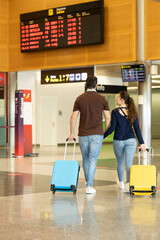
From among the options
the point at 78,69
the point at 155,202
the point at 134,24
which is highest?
the point at 134,24

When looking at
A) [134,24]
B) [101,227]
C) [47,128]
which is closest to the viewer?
[101,227]

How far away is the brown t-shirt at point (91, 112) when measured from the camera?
335 inches

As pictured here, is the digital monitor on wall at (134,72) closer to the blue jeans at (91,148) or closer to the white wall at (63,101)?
the white wall at (63,101)

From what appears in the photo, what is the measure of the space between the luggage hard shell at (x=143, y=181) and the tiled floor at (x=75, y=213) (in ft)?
0.47

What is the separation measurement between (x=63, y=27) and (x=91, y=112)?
1175 cm

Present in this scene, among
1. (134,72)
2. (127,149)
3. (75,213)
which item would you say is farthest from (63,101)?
(75,213)

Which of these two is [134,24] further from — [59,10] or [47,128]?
[47,128]

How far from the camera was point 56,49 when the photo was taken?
2064 cm

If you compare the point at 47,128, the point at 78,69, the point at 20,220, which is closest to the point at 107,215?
the point at 20,220

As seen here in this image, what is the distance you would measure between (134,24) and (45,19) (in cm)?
397

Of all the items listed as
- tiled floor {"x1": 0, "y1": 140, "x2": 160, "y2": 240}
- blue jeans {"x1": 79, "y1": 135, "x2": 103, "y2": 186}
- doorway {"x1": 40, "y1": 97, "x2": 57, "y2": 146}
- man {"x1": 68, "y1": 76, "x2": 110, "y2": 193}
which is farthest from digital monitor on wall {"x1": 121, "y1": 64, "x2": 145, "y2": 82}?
blue jeans {"x1": 79, "y1": 135, "x2": 103, "y2": 186}

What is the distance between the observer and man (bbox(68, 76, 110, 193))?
8492 mm

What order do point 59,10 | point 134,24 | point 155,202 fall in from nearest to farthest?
point 155,202, point 134,24, point 59,10

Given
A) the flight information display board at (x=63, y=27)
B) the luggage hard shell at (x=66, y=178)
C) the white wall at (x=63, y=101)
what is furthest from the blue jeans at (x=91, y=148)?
the white wall at (x=63, y=101)
